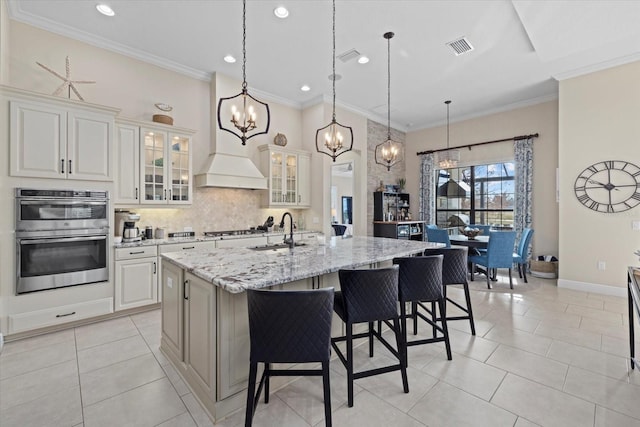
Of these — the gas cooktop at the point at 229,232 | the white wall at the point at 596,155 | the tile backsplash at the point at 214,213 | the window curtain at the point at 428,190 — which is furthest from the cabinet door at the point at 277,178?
the white wall at the point at 596,155

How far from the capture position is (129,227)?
380cm

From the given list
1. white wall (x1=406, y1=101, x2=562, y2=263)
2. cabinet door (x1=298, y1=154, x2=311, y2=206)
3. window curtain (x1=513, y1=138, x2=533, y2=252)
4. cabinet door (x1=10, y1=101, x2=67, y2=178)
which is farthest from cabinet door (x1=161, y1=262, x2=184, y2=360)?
white wall (x1=406, y1=101, x2=562, y2=263)

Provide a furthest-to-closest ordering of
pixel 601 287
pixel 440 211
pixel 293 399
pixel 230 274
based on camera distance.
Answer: pixel 440 211 → pixel 601 287 → pixel 293 399 → pixel 230 274

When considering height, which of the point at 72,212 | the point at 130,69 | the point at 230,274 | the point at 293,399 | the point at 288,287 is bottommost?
the point at 293,399

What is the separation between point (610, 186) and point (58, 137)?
738 cm

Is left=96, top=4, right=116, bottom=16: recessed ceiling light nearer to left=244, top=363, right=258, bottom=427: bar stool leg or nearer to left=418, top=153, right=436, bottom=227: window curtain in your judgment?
left=244, top=363, right=258, bottom=427: bar stool leg

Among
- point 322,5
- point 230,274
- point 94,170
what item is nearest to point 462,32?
point 322,5

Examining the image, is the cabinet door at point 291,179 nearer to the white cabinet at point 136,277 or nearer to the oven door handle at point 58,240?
the white cabinet at point 136,277

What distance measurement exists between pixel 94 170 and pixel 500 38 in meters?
5.37

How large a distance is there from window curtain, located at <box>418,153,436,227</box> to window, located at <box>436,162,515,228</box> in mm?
184

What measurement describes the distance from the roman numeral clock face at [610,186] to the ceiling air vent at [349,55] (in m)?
4.06

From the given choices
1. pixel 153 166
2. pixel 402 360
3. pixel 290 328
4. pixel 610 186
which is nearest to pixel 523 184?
pixel 610 186

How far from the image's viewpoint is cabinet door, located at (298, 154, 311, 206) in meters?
5.80

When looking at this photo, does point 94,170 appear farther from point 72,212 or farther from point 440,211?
point 440,211
